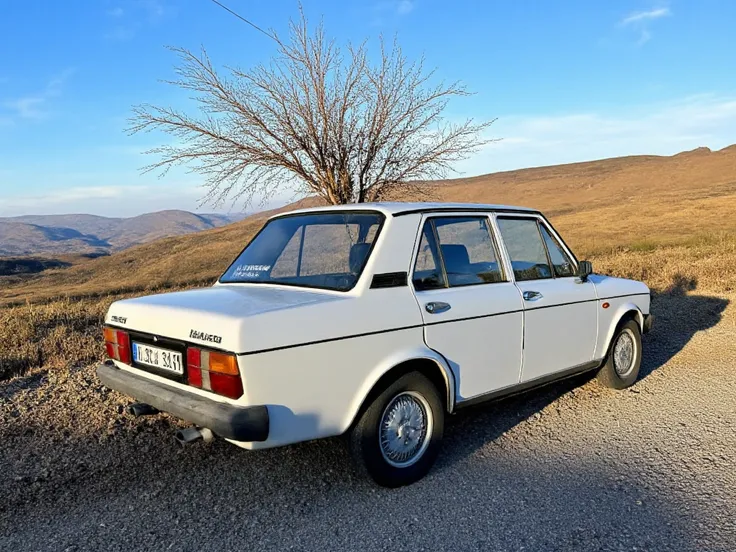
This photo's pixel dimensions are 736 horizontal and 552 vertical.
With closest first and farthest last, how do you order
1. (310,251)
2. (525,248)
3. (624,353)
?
(310,251), (525,248), (624,353)

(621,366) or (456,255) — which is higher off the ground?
(456,255)

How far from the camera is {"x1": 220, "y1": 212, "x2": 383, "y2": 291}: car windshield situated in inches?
143

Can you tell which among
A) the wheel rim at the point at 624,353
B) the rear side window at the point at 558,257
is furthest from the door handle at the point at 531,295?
the wheel rim at the point at 624,353

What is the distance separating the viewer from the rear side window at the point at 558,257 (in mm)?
4742

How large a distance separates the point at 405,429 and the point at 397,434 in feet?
0.21

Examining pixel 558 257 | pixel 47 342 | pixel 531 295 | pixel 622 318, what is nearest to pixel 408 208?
pixel 531 295

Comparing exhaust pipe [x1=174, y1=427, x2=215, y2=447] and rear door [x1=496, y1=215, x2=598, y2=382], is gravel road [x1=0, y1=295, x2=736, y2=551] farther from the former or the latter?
rear door [x1=496, y1=215, x2=598, y2=382]

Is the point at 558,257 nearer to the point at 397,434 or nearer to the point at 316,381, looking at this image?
the point at 397,434

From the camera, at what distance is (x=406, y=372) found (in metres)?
3.47

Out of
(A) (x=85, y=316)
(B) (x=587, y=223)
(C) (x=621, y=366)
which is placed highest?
(B) (x=587, y=223)

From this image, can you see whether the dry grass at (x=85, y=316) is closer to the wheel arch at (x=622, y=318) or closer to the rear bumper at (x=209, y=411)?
the rear bumper at (x=209, y=411)

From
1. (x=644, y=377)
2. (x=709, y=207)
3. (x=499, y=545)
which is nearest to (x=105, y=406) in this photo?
(x=499, y=545)

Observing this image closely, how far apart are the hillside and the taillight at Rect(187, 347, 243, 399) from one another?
9.01 m

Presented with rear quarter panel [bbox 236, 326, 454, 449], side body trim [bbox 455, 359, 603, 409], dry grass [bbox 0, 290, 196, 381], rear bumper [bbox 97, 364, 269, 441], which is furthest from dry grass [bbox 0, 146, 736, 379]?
side body trim [bbox 455, 359, 603, 409]
